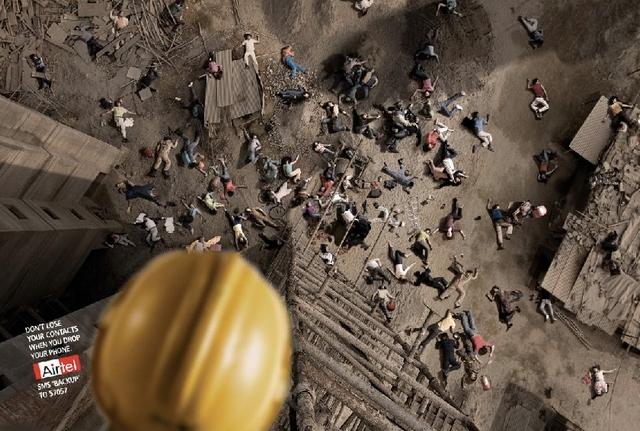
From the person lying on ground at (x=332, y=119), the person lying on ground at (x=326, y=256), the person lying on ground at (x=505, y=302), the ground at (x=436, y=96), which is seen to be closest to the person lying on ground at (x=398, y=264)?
the ground at (x=436, y=96)

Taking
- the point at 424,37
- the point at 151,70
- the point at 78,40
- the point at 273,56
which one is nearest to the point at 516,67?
the point at 424,37

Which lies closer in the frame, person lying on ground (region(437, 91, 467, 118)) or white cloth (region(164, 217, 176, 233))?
white cloth (region(164, 217, 176, 233))

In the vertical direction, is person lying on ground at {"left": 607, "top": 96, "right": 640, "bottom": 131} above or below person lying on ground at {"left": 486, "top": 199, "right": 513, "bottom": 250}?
above

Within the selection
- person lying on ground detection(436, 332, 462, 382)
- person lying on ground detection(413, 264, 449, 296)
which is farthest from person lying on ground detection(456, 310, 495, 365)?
person lying on ground detection(413, 264, 449, 296)

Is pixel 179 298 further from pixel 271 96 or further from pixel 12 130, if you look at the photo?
pixel 271 96

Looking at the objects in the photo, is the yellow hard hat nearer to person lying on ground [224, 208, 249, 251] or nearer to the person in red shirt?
person lying on ground [224, 208, 249, 251]

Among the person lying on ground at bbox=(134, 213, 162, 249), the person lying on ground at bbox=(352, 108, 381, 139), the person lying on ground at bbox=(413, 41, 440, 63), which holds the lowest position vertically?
the person lying on ground at bbox=(134, 213, 162, 249)

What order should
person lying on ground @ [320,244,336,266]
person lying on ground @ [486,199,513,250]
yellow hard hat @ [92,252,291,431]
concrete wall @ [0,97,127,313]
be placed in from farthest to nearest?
person lying on ground @ [486,199,513,250]
person lying on ground @ [320,244,336,266]
concrete wall @ [0,97,127,313]
yellow hard hat @ [92,252,291,431]

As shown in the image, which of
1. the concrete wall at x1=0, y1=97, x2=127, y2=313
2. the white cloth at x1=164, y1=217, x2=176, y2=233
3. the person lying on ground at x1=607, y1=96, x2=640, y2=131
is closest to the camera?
the concrete wall at x1=0, y1=97, x2=127, y2=313
